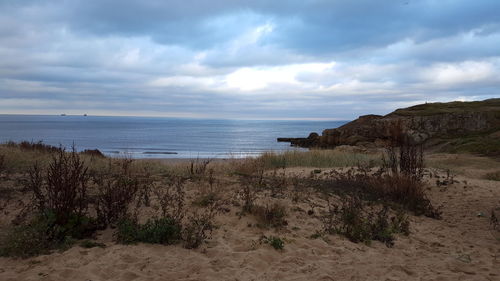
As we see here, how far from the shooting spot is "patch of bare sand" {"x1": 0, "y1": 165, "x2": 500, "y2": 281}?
4.29m

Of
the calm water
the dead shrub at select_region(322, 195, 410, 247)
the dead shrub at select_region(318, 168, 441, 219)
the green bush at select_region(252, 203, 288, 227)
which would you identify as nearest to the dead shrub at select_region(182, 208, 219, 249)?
the green bush at select_region(252, 203, 288, 227)

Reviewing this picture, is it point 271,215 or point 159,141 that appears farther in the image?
point 159,141

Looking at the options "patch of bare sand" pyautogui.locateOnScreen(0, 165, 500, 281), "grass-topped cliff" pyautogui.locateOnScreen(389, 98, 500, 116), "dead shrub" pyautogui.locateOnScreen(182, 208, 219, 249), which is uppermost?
"grass-topped cliff" pyautogui.locateOnScreen(389, 98, 500, 116)

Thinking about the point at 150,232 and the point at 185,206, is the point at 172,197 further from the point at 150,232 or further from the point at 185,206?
the point at 150,232

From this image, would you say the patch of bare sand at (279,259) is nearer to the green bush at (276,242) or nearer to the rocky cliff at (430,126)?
the green bush at (276,242)

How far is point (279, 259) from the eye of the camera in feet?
16.1

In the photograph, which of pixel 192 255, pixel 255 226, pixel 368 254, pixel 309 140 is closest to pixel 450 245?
pixel 368 254

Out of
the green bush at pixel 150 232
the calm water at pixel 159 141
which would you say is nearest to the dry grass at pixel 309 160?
the calm water at pixel 159 141

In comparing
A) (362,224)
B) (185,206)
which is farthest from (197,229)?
(362,224)

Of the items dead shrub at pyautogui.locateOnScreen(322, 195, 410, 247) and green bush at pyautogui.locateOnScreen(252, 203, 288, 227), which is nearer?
dead shrub at pyautogui.locateOnScreen(322, 195, 410, 247)

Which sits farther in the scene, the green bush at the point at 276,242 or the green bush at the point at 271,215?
the green bush at the point at 271,215

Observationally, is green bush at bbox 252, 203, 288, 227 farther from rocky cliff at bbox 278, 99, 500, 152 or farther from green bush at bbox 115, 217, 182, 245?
rocky cliff at bbox 278, 99, 500, 152

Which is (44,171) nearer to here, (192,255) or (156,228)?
(156,228)

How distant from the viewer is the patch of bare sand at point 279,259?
4293 mm
